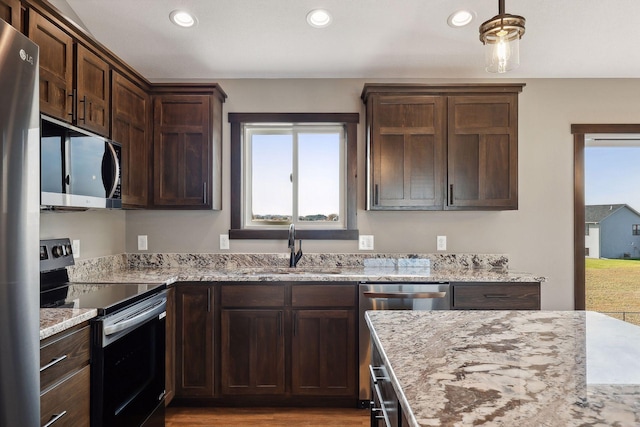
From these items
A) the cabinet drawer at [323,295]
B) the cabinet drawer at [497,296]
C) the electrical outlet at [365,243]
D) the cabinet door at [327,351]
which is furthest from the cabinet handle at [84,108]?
the cabinet drawer at [497,296]

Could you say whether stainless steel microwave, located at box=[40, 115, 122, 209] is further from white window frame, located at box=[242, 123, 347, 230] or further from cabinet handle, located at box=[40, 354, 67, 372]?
white window frame, located at box=[242, 123, 347, 230]

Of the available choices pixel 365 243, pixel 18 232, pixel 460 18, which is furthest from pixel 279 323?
pixel 460 18

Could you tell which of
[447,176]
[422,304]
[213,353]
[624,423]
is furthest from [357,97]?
[624,423]

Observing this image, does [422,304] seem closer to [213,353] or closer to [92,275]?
[213,353]

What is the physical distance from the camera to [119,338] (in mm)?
1852

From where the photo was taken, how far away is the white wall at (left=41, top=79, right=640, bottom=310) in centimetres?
324

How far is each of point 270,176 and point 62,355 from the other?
85.7 inches

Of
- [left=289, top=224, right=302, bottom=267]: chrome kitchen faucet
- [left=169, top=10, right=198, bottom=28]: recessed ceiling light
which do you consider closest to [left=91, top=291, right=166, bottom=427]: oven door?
[left=289, top=224, right=302, bottom=267]: chrome kitchen faucet

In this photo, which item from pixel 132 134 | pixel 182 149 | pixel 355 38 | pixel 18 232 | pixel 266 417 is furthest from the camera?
pixel 182 149

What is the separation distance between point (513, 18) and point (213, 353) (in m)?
2.58

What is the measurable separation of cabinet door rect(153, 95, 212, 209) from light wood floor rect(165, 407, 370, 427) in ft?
4.84

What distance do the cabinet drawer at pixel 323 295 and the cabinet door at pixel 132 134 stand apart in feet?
4.40

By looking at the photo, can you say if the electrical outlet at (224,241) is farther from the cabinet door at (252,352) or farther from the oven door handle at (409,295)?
the oven door handle at (409,295)

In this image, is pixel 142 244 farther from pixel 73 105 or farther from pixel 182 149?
pixel 73 105
